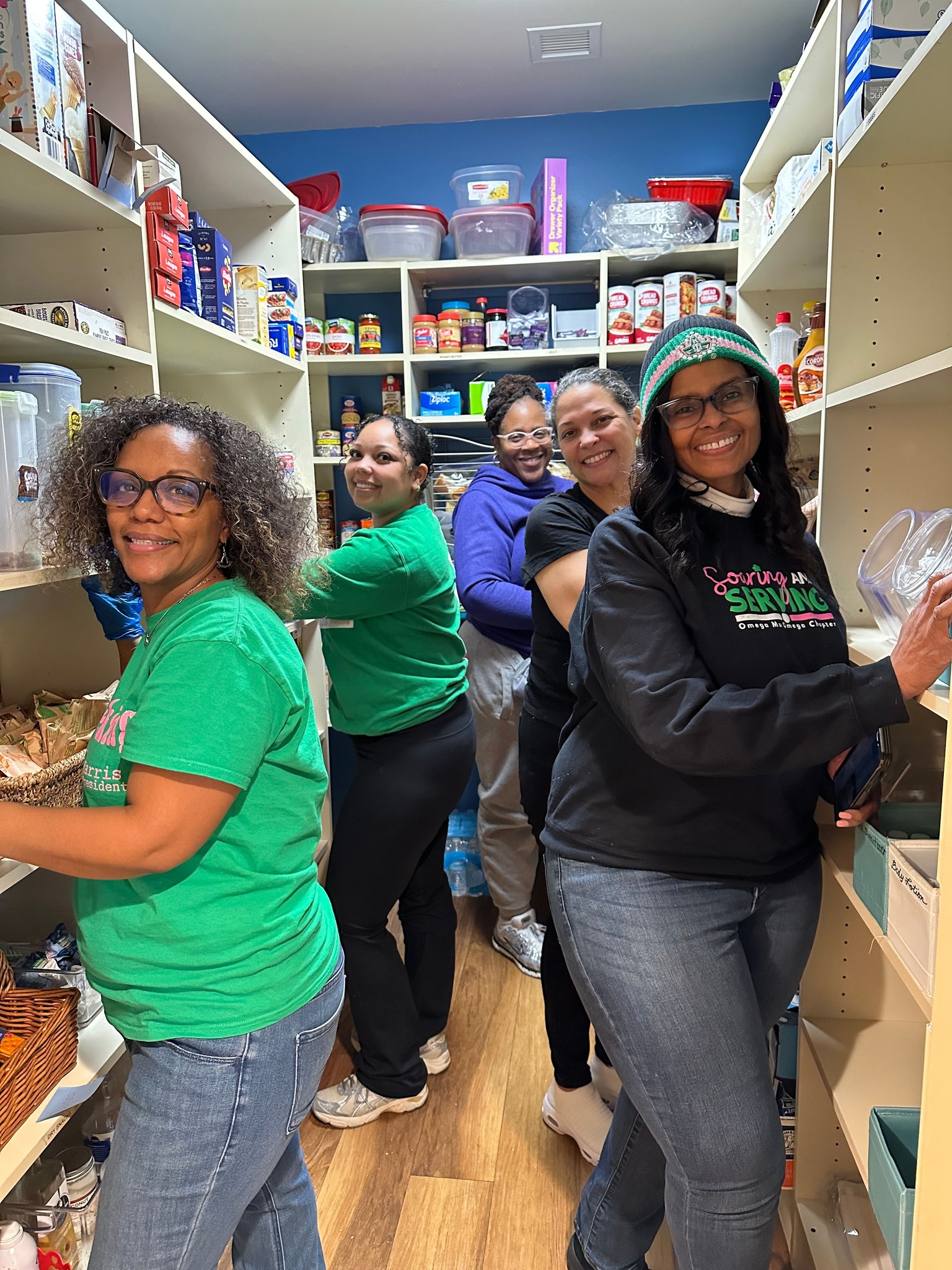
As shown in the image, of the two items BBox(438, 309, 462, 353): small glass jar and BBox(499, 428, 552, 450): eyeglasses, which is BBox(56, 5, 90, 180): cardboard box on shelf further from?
BBox(438, 309, 462, 353): small glass jar

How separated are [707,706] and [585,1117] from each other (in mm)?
1279

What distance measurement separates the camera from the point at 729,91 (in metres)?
3.20

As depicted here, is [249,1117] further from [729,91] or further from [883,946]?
[729,91]

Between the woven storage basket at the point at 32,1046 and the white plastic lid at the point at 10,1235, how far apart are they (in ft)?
0.56

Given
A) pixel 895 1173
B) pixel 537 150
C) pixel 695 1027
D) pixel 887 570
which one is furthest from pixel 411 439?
pixel 537 150

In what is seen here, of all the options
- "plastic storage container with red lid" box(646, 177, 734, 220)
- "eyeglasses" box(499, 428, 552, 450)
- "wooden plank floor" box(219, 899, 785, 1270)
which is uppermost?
"plastic storage container with red lid" box(646, 177, 734, 220)

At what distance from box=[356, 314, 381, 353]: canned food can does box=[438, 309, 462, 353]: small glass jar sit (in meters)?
0.26

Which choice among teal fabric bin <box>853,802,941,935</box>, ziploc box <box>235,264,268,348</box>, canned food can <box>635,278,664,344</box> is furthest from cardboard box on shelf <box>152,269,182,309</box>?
→ canned food can <box>635,278,664,344</box>

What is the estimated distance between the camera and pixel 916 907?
1.01 m

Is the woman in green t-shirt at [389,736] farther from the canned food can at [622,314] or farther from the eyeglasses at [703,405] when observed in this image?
the canned food can at [622,314]

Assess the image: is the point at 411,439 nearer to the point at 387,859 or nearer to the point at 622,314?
the point at 387,859

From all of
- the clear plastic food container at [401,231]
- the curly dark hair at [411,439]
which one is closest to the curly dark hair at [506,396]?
the curly dark hair at [411,439]

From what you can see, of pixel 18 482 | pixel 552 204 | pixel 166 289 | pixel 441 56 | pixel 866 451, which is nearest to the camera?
pixel 18 482

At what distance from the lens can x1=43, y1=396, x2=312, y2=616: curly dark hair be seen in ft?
3.71
